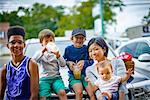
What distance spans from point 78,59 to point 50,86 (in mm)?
568

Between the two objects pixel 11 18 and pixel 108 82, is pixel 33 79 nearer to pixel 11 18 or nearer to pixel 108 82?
pixel 108 82

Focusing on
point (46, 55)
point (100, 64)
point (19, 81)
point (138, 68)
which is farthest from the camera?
point (138, 68)

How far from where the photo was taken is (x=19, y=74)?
10.2 feet

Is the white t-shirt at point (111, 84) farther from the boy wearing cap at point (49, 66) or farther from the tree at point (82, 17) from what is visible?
the tree at point (82, 17)

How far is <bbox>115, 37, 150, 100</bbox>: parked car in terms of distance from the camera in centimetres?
416

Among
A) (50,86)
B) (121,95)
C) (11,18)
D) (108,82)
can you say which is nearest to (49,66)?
(50,86)

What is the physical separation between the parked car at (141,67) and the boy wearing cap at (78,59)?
23.0 inches

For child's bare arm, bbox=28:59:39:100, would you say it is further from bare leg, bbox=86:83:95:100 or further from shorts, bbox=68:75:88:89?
shorts, bbox=68:75:88:89

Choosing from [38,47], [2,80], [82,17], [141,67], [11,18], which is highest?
[82,17]

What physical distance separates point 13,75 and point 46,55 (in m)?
0.89

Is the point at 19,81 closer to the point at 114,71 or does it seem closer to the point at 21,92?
the point at 21,92

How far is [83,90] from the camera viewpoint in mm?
4020

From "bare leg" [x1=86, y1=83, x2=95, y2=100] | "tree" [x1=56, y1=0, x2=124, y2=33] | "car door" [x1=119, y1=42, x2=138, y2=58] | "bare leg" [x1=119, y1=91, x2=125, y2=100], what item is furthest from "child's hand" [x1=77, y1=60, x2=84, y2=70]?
"tree" [x1=56, y1=0, x2=124, y2=33]

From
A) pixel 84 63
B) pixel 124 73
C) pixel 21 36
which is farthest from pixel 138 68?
pixel 21 36
